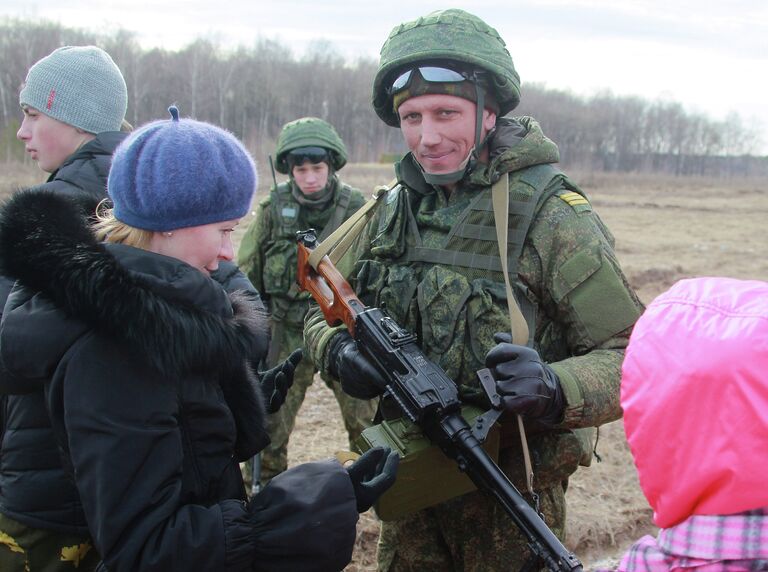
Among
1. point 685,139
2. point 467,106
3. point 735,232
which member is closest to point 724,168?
point 685,139

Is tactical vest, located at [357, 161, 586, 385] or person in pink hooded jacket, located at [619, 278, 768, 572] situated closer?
person in pink hooded jacket, located at [619, 278, 768, 572]

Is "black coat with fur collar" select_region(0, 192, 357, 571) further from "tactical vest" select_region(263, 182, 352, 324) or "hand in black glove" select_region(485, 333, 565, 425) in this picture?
"tactical vest" select_region(263, 182, 352, 324)

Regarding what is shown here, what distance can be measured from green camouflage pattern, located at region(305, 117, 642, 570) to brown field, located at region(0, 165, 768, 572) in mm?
1519

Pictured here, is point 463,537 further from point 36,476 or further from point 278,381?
point 36,476

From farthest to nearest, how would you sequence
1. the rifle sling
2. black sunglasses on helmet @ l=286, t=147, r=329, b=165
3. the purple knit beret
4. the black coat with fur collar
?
1. black sunglasses on helmet @ l=286, t=147, r=329, b=165
2. the rifle sling
3. the purple knit beret
4. the black coat with fur collar

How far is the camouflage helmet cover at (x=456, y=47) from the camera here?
8.30 feet

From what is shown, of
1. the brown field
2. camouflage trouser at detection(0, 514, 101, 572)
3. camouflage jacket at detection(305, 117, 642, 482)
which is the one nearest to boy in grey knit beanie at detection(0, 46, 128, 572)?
camouflage trouser at detection(0, 514, 101, 572)

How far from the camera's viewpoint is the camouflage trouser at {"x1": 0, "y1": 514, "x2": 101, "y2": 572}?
204 centimetres

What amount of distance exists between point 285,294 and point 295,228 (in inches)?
18.5

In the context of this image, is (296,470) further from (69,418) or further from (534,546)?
(534,546)

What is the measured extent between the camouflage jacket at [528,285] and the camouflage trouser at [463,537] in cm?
37

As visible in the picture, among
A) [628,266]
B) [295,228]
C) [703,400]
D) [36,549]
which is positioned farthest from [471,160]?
[628,266]

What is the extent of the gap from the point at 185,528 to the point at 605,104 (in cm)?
6843

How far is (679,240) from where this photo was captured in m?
17.8
